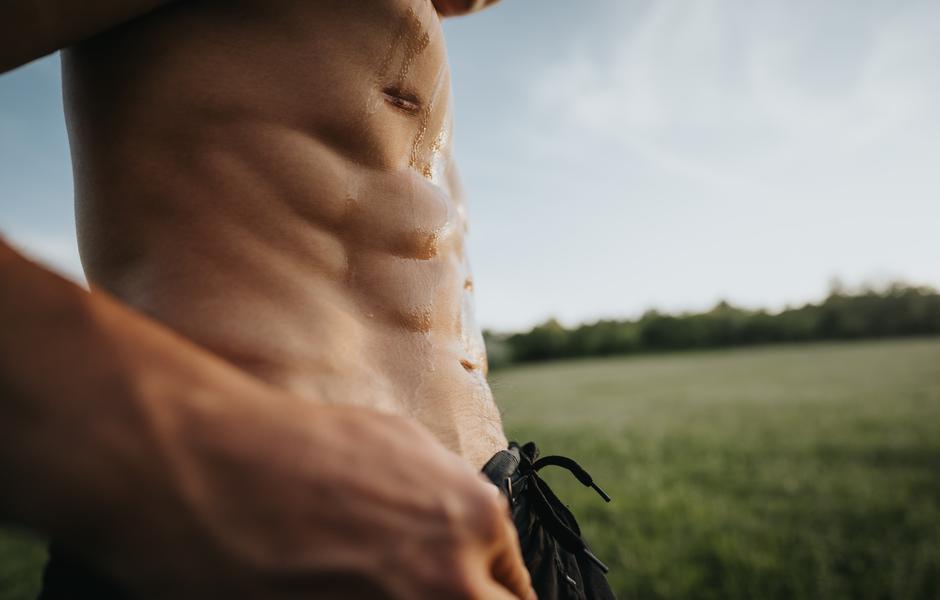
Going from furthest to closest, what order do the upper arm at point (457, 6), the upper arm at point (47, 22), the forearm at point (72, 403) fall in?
1. the upper arm at point (457, 6)
2. the upper arm at point (47, 22)
3. the forearm at point (72, 403)

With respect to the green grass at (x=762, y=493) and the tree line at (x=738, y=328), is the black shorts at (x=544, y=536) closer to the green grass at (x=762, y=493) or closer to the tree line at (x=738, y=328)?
the green grass at (x=762, y=493)

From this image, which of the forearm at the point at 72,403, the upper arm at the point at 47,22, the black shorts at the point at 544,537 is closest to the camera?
the forearm at the point at 72,403

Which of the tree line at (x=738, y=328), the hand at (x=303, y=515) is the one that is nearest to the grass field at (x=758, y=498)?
the hand at (x=303, y=515)

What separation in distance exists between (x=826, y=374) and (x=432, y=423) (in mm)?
22752

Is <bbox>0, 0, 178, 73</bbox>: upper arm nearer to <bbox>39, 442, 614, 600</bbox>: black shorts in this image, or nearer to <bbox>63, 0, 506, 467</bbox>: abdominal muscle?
<bbox>63, 0, 506, 467</bbox>: abdominal muscle

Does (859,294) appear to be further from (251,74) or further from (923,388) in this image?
(251,74)

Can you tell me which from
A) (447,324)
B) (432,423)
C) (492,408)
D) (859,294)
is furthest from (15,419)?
(859,294)

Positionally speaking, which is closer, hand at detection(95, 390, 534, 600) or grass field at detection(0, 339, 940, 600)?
hand at detection(95, 390, 534, 600)

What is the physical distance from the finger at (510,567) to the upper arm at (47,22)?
2.68 ft

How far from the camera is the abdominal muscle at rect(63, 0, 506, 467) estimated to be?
2.50ft

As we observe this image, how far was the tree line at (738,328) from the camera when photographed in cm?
4766

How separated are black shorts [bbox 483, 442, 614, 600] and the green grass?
15.4 inches

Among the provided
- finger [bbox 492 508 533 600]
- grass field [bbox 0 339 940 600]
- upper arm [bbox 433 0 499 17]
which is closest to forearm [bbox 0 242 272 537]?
finger [bbox 492 508 533 600]

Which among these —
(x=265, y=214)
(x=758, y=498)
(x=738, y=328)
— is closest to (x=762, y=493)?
(x=758, y=498)
